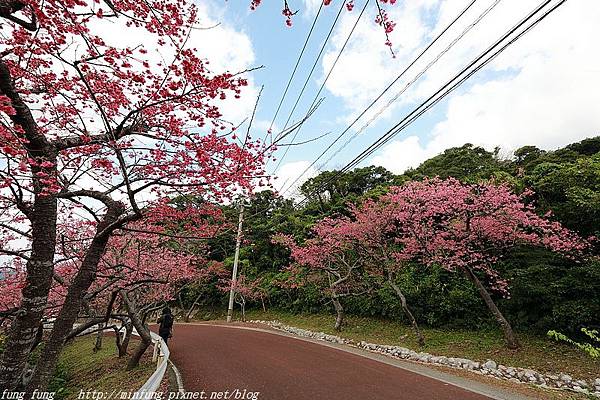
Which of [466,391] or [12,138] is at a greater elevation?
[12,138]

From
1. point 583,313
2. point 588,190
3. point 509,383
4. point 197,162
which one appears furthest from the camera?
point 588,190

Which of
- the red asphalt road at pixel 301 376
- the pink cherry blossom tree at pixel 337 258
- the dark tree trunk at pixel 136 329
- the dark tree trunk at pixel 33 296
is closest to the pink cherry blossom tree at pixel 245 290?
the pink cherry blossom tree at pixel 337 258

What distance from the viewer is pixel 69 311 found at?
4.27 metres

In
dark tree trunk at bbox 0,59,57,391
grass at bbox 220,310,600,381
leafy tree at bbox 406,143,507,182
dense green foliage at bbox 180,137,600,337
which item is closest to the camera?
dark tree trunk at bbox 0,59,57,391

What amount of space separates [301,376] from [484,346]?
654cm

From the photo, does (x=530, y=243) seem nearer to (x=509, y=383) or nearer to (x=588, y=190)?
(x=588, y=190)


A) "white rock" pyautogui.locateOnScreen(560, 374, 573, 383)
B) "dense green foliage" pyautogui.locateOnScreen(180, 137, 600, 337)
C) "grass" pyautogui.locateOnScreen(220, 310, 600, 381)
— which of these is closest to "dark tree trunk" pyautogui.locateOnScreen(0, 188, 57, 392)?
"dense green foliage" pyautogui.locateOnScreen(180, 137, 600, 337)

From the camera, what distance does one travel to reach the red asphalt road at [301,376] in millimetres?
6199

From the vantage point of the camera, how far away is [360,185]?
26.0m

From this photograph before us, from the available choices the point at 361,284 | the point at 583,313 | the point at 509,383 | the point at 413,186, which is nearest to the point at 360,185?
the point at 361,284

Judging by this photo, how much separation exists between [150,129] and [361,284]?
14.6 metres

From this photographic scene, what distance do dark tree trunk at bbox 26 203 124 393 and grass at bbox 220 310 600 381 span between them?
10.0m

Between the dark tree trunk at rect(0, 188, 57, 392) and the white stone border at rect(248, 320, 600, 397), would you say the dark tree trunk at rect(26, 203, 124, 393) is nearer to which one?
the dark tree trunk at rect(0, 188, 57, 392)

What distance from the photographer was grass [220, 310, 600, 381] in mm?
8352
